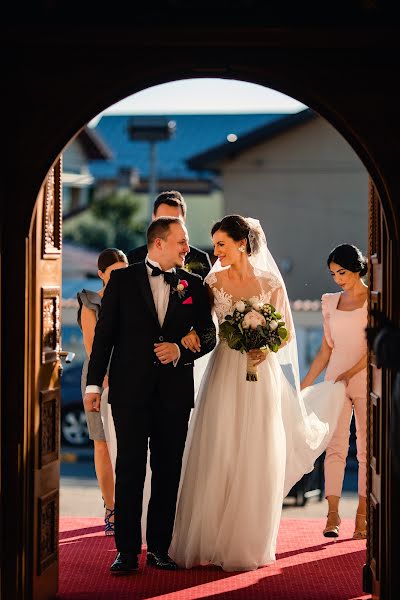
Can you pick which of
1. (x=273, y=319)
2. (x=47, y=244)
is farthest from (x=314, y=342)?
(x=47, y=244)

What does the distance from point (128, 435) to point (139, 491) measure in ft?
1.10

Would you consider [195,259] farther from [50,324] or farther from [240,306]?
[50,324]

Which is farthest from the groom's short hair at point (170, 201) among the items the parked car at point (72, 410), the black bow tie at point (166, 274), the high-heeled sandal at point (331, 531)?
the parked car at point (72, 410)

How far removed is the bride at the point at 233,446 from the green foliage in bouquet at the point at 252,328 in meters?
0.08

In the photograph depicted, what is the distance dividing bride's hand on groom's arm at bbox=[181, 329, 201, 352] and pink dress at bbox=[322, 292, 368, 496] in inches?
68.0

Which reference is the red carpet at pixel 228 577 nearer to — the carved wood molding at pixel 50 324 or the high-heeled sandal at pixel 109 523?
the high-heeled sandal at pixel 109 523

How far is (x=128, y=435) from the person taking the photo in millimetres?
7051

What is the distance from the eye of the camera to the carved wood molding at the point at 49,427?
626 centimetres

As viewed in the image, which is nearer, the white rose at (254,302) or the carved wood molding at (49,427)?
the carved wood molding at (49,427)

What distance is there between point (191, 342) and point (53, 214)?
1.19 m

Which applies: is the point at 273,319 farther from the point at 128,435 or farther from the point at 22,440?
the point at 22,440

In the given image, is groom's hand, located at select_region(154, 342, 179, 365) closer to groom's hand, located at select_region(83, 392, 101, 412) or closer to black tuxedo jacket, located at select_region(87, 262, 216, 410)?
black tuxedo jacket, located at select_region(87, 262, 216, 410)

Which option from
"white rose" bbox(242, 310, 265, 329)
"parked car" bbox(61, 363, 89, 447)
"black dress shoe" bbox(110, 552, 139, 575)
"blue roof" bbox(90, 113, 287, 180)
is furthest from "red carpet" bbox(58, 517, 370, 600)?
"blue roof" bbox(90, 113, 287, 180)

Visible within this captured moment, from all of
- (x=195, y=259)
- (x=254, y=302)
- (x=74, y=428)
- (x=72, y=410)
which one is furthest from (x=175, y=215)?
(x=74, y=428)
